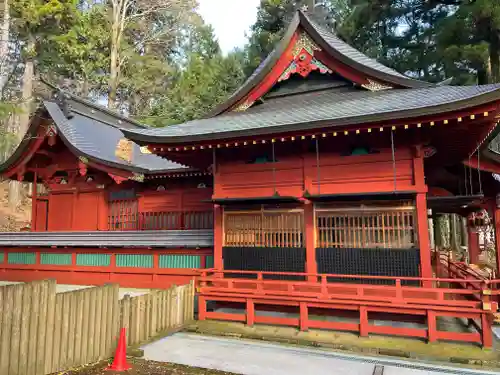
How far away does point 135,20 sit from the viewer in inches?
1423

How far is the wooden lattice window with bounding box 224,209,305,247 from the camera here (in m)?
9.77

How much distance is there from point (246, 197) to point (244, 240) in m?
1.39

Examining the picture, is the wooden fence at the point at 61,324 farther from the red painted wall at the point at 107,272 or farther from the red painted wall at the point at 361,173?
the red painted wall at the point at 361,173

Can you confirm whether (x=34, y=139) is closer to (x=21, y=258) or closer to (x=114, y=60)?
(x=21, y=258)

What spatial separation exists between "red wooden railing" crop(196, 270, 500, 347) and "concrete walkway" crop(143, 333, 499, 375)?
104 centimetres

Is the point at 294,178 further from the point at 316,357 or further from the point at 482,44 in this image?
the point at 482,44

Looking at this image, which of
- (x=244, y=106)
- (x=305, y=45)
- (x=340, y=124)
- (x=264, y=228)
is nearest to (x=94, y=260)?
(x=264, y=228)

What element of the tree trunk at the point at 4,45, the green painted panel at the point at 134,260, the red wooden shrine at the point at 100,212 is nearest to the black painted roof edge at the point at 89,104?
the red wooden shrine at the point at 100,212

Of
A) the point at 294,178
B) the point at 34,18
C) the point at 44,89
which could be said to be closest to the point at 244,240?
the point at 294,178

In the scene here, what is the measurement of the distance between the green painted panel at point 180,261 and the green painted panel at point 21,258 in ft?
22.0

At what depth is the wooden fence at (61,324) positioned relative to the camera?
17.4 ft

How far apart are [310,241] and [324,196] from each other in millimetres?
1343

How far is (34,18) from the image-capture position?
2617 centimetres

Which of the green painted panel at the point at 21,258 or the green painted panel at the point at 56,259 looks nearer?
the green painted panel at the point at 56,259
